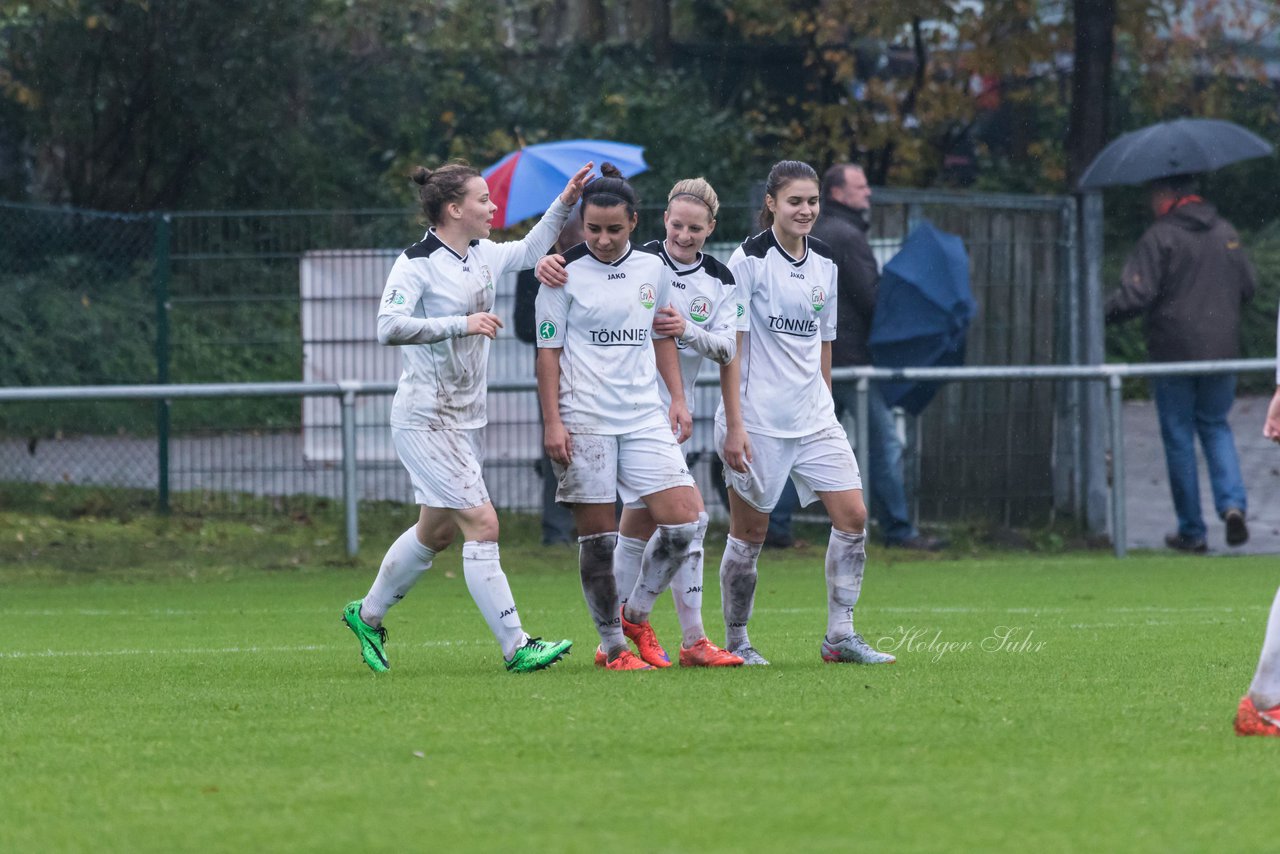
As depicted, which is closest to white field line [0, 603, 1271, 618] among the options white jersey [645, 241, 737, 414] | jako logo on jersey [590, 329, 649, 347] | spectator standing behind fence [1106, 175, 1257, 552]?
white jersey [645, 241, 737, 414]

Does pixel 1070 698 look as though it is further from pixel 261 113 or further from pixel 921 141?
pixel 261 113

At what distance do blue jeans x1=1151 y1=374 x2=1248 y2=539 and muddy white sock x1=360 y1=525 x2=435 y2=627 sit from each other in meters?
7.25

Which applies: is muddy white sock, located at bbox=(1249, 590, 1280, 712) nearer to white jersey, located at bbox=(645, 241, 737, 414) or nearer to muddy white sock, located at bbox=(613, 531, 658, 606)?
A: white jersey, located at bbox=(645, 241, 737, 414)

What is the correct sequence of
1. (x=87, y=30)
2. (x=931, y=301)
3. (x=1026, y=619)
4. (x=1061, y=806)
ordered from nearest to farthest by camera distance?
(x=1061, y=806), (x=1026, y=619), (x=931, y=301), (x=87, y=30)

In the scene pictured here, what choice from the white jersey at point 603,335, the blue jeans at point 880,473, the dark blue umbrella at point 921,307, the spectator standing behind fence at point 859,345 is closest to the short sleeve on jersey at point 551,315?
the white jersey at point 603,335

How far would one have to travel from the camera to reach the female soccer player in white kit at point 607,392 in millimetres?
7309

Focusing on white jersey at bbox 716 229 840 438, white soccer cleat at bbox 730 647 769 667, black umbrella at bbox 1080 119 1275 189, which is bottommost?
white soccer cleat at bbox 730 647 769 667

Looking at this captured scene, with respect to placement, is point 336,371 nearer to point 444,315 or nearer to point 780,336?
point 444,315

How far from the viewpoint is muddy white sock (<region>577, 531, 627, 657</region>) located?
742 cm

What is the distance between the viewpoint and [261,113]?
75.5 ft

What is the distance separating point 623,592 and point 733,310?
3.82 ft

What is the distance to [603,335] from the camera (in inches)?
289

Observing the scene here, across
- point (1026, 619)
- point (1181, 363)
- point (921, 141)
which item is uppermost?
point (921, 141)

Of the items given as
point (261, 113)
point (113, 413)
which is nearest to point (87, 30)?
point (261, 113)
